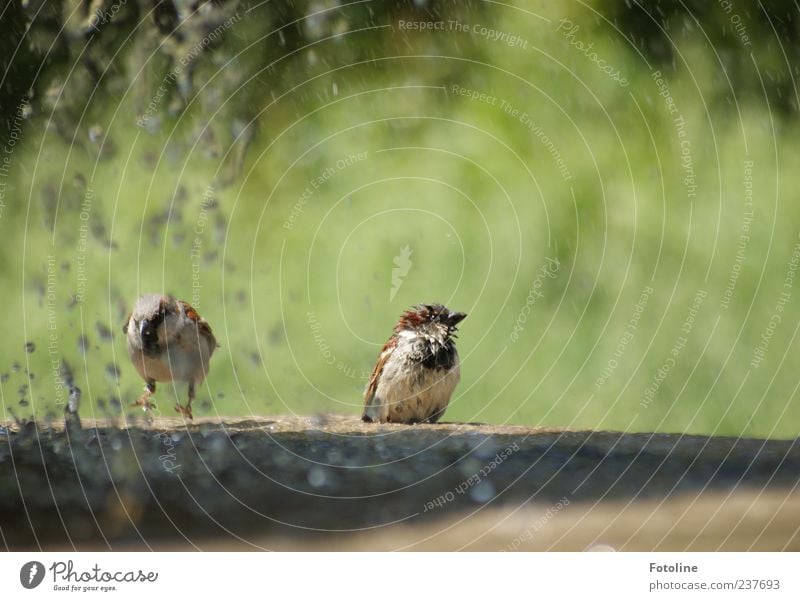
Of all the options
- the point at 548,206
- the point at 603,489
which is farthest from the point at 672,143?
the point at 603,489

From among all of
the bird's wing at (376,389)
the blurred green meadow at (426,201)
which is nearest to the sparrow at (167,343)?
the blurred green meadow at (426,201)

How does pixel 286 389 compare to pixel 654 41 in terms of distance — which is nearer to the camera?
pixel 654 41

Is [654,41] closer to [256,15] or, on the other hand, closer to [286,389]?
[256,15]

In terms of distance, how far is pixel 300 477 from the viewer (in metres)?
2.45

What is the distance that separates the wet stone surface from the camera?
2432 mm

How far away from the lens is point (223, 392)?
14.9 ft

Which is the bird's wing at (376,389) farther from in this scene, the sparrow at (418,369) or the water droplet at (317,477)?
the water droplet at (317,477)

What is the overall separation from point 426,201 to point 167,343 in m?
1.94

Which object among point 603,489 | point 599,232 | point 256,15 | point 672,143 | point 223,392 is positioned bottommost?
point 603,489

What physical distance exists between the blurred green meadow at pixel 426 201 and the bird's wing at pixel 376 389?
0.56 meters

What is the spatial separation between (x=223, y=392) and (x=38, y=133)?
142 centimetres

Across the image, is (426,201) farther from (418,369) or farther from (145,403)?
(145,403)

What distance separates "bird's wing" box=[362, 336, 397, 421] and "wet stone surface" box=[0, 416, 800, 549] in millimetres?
828

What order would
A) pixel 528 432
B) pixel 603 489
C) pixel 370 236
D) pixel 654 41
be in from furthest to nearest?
pixel 370 236, pixel 654 41, pixel 528 432, pixel 603 489
